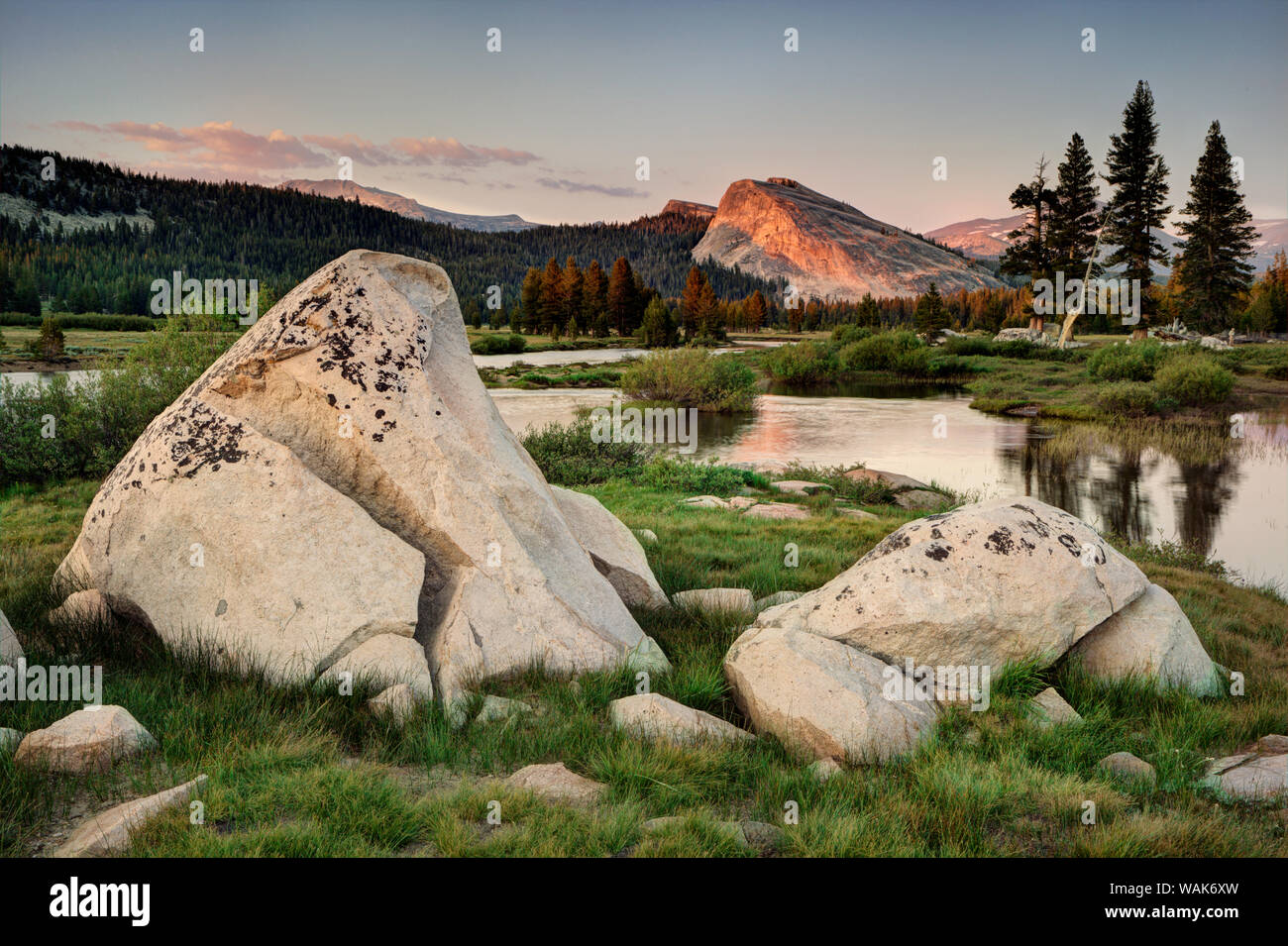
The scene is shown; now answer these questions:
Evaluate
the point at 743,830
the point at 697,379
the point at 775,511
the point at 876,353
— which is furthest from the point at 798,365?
the point at 743,830

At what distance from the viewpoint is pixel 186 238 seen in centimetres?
14588

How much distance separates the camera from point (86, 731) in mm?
4625

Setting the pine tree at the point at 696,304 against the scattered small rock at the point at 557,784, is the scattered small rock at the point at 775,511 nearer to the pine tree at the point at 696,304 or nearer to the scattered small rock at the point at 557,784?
the scattered small rock at the point at 557,784

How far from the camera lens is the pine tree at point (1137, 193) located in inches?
2630

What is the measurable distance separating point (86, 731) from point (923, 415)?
43.8 m

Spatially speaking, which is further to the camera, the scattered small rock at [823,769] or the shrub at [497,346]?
the shrub at [497,346]

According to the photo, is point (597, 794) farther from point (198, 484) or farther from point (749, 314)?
point (749, 314)

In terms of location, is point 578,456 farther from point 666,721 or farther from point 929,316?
point 929,316

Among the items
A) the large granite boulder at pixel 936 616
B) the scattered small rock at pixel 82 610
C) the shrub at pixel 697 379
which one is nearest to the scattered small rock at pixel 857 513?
the large granite boulder at pixel 936 616

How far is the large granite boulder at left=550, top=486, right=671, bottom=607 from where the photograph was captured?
847 cm

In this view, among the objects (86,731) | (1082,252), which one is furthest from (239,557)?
(1082,252)

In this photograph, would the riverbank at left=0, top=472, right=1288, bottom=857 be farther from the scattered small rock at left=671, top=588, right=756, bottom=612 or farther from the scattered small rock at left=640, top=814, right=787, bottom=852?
the scattered small rock at left=671, top=588, right=756, bottom=612

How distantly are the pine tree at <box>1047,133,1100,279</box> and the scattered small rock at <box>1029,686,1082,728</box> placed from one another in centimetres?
7572

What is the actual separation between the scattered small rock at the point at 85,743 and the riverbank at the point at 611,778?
0.40 ft
